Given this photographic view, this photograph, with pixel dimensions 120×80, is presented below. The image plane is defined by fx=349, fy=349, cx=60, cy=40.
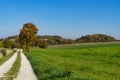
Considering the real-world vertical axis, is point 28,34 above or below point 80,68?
above

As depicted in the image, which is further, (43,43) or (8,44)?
(8,44)

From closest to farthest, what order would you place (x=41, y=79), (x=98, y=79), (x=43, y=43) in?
(x=98, y=79) < (x=41, y=79) < (x=43, y=43)

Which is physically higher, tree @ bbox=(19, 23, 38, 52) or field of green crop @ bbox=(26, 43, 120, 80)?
tree @ bbox=(19, 23, 38, 52)

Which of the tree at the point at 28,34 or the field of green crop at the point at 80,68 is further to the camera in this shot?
the tree at the point at 28,34

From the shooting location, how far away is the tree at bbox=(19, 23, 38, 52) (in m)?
110

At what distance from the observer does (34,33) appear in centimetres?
11219

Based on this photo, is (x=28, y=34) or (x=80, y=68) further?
(x=28, y=34)

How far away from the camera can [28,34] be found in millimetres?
109562

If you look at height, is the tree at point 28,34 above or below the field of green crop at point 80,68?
above

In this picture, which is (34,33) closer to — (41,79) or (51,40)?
(51,40)

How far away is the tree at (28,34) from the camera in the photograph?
109938 millimetres

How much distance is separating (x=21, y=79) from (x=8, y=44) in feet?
549

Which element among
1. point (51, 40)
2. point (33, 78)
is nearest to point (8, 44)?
point (51, 40)

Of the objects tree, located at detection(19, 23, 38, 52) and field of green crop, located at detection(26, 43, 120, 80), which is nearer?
field of green crop, located at detection(26, 43, 120, 80)
